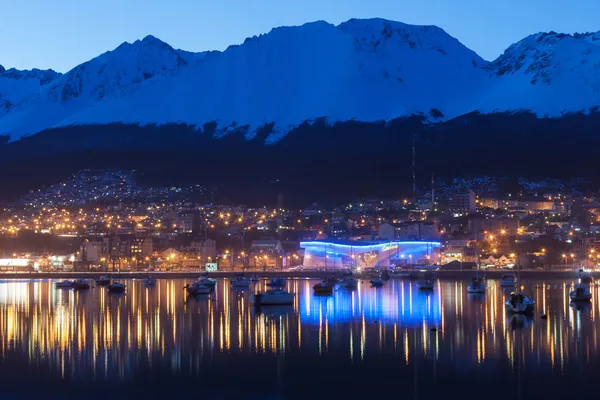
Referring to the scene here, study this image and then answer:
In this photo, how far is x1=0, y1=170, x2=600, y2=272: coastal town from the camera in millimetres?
94250

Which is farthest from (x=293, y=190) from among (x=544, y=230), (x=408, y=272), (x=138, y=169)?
(x=408, y=272)

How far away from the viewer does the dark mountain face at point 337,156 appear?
523 feet

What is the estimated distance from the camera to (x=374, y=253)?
94.5 metres

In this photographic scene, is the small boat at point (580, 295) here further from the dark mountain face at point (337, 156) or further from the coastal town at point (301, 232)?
the dark mountain face at point (337, 156)

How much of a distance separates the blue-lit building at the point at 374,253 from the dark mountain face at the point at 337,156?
2264 inches

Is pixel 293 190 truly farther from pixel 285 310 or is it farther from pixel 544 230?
pixel 285 310

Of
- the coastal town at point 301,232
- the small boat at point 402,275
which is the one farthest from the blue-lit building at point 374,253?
the small boat at point 402,275

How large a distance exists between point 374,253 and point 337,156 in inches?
3267

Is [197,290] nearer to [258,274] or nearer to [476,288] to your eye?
[476,288]

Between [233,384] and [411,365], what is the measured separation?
5456 mm

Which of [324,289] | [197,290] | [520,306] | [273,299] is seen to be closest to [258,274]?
[324,289]

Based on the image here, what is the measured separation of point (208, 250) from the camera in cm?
9969

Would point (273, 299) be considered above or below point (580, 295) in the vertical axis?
above

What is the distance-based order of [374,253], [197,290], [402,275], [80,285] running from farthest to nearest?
[374,253] < [402,275] < [80,285] < [197,290]
